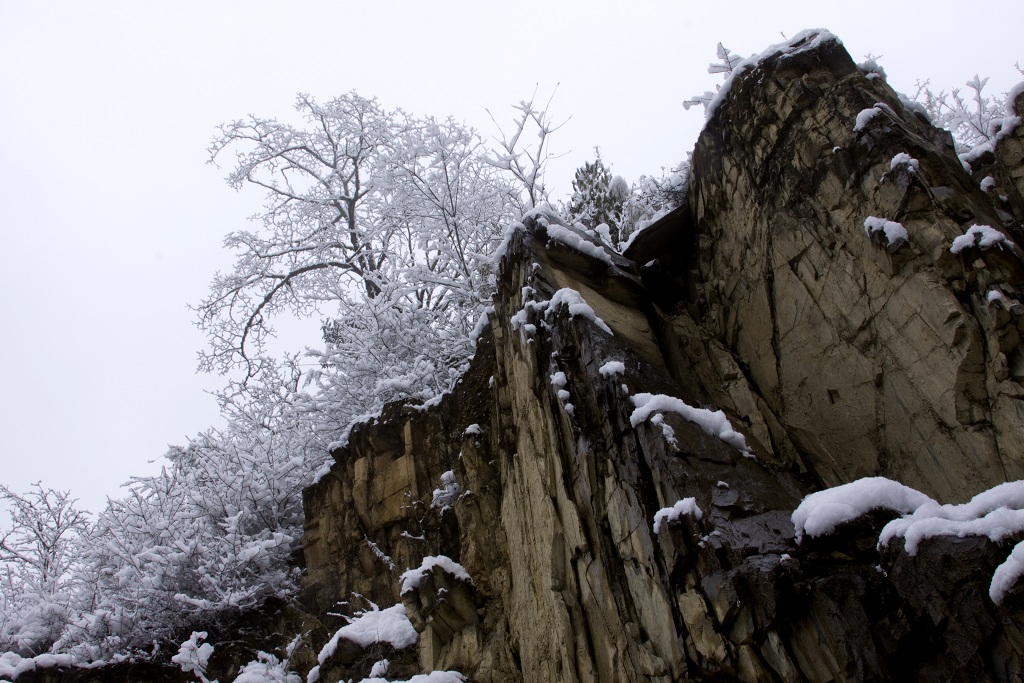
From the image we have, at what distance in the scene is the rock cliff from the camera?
3.92 metres

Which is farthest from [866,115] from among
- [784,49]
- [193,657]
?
[193,657]

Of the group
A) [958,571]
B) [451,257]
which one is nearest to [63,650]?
[451,257]

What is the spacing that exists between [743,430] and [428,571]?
3315 millimetres

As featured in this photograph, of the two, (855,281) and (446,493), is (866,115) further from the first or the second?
(446,493)

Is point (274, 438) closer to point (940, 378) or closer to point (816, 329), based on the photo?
point (816, 329)

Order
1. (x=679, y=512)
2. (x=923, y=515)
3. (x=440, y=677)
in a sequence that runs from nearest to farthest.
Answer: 1. (x=923, y=515)
2. (x=679, y=512)
3. (x=440, y=677)

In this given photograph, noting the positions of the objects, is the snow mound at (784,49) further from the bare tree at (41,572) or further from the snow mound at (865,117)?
the bare tree at (41,572)

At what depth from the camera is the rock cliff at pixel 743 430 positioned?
3.92 metres

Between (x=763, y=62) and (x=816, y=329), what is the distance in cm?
265

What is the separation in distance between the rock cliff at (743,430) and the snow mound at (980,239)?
2 centimetres

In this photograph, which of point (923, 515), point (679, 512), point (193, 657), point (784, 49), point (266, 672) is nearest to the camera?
point (923, 515)

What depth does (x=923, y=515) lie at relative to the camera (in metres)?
3.84

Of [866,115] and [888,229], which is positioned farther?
[866,115]

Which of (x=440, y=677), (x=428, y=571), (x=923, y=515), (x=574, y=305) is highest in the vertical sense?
(x=574, y=305)
